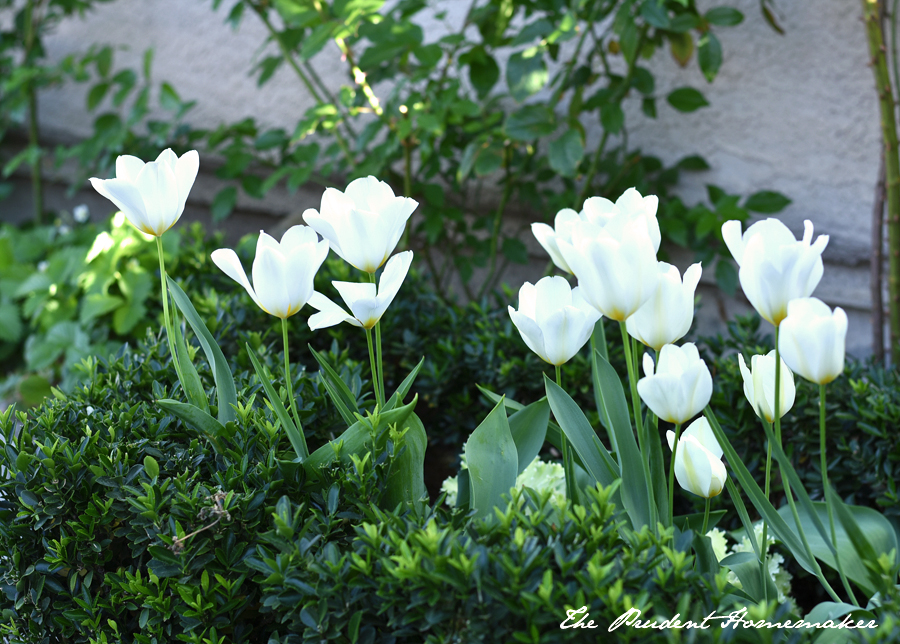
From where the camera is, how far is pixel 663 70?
2623 mm

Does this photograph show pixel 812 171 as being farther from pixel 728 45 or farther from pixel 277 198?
pixel 277 198

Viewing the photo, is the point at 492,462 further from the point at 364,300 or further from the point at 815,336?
the point at 815,336

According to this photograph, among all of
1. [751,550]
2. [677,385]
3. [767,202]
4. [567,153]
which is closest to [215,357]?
[677,385]

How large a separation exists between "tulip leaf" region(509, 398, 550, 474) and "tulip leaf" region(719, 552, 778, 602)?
0.92 feet

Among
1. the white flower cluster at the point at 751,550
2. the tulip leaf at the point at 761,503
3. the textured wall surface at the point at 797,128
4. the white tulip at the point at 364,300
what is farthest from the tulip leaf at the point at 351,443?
the textured wall surface at the point at 797,128

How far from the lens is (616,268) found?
69 centimetres

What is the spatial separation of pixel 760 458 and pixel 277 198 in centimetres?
268

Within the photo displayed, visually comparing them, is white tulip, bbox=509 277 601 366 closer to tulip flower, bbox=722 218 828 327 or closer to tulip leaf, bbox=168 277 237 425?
tulip flower, bbox=722 218 828 327

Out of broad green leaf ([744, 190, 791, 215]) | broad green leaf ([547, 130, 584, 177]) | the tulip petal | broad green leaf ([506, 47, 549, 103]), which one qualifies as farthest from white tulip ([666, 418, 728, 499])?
broad green leaf ([744, 190, 791, 215])

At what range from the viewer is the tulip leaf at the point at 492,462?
35.0 inches

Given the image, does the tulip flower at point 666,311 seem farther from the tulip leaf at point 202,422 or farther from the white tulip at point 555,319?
the tulip leaf at point 202,422

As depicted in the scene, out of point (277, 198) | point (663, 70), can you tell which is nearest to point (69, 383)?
point (277, 198)

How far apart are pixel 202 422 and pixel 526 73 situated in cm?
139

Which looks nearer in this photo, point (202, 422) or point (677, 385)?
point (677, 385)
